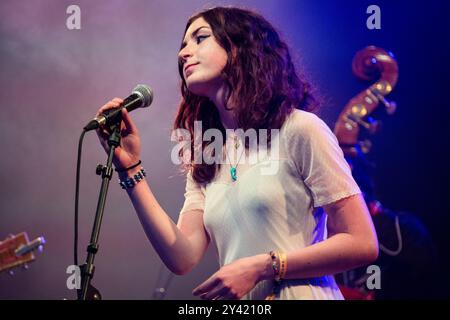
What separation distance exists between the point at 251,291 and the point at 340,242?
29 cm

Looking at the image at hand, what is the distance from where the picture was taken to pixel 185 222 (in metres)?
1.80

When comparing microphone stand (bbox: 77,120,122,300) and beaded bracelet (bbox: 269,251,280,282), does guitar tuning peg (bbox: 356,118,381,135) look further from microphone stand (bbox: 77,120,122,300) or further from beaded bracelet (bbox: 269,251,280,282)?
microphone stand (bbox: 77,120,122,300)

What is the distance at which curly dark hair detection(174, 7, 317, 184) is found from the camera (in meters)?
1.73

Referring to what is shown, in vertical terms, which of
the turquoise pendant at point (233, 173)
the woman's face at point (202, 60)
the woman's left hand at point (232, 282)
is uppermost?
the woman's face at point (202, 60)

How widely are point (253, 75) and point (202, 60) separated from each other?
176 mm

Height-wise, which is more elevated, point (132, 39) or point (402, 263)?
point (132, 39)

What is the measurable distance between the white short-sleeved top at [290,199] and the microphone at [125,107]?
37 cm

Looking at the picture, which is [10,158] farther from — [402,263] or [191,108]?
[402,263]

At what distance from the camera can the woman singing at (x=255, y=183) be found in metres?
1.42

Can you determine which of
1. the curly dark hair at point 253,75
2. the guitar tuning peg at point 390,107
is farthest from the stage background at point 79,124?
the curly dark hair at point 253,75

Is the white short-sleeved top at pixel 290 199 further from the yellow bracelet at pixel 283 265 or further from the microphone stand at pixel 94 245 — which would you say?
the microphone stand at pixel 94 245

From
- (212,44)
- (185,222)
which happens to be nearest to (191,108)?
(212,44)

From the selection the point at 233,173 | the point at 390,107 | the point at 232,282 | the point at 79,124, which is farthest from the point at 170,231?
the point at 79,124

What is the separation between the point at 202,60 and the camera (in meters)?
1.75
